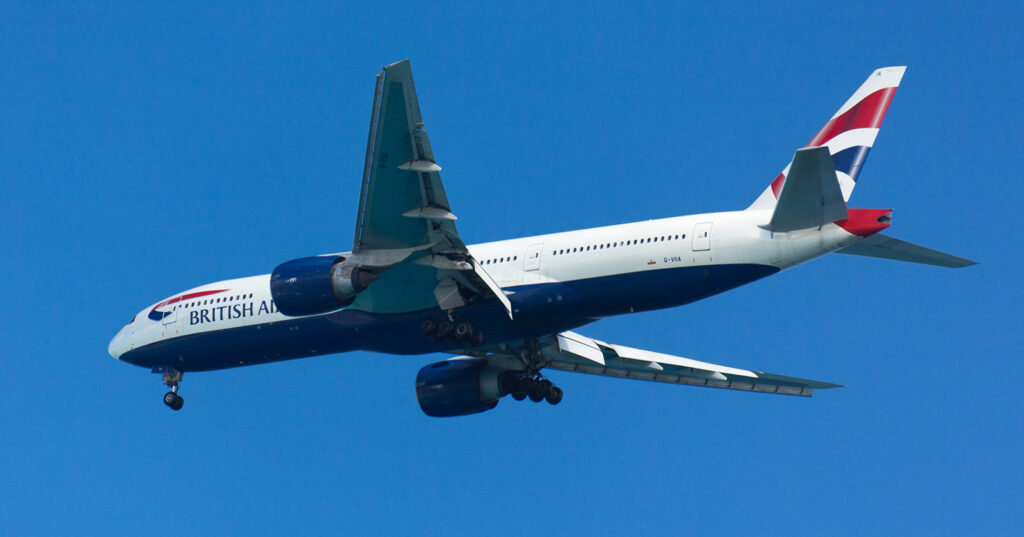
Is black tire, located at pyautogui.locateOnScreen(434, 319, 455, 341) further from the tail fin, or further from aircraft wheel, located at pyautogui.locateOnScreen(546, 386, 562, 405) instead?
the tail fin

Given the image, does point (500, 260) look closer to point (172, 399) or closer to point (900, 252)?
point (900, 252)

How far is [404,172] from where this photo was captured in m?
26.0

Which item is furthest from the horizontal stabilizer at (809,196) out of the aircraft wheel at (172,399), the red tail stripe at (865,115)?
the aircraft wheel at (172,399)

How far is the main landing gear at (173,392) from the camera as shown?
3516 centimetres

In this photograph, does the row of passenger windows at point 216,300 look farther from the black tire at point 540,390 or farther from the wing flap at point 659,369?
the wing flap at point 659,369

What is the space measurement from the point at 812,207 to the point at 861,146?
11.2ft

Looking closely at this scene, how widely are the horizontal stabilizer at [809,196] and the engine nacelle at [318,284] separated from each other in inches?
349

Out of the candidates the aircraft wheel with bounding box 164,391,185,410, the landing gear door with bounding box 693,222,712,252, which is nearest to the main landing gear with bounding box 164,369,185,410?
the aircraft wheel with bounding box 164,391,185,410

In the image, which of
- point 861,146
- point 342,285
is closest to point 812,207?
point 861,146

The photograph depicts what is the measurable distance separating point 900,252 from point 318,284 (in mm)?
12422

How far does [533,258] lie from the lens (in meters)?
30.2

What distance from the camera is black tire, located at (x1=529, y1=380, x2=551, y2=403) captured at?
1326 inches

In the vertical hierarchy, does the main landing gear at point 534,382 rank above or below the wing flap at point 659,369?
below

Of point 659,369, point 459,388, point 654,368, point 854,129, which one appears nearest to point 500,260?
point 459,388
